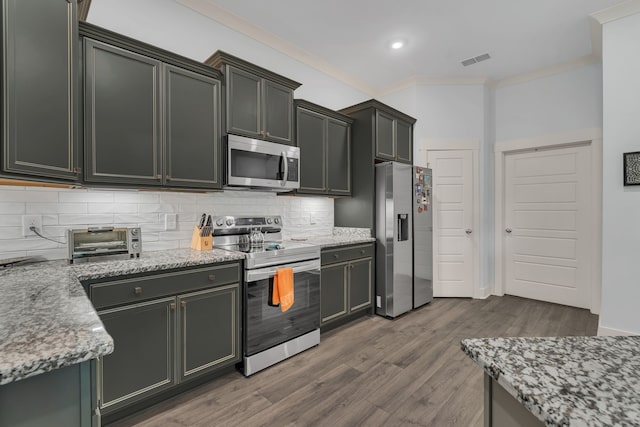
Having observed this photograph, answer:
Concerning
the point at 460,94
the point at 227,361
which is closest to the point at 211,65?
the point at 227,361

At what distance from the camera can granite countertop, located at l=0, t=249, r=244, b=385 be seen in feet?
2.28

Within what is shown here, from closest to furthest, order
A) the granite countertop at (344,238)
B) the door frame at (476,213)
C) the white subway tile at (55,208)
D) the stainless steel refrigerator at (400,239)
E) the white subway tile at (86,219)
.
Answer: the white subway tile at (55,208), the white subway tile at (86,219), the granite countertop at (344,238), the stainless steel refrigerator at (400,239), the door frame at (476,213)

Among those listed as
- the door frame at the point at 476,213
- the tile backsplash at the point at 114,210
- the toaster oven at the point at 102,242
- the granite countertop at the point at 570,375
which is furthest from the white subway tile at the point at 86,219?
the door frame at the point at 476,213

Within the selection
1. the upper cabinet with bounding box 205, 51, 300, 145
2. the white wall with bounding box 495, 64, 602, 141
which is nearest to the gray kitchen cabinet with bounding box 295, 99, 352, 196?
the upper cabinet with bounding box 205, 51, 300, 145

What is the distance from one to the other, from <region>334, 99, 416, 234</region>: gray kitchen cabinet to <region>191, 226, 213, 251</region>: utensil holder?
1.87 meters

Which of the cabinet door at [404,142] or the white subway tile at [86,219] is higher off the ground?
the cabinet door at [404,142]

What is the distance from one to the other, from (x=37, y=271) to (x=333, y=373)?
6.65ft

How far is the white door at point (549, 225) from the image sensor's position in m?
3.86

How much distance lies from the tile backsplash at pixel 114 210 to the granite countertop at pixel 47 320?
0.96 ft

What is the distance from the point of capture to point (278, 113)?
9.60 ft

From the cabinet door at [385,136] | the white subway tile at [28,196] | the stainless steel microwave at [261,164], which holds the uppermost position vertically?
the cabinet door at [385,136]

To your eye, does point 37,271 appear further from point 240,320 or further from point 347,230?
point 347,230

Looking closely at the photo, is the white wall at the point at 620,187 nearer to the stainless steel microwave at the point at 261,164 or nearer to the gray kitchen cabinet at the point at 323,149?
the gray kitchen cabinet at the point at 323,149

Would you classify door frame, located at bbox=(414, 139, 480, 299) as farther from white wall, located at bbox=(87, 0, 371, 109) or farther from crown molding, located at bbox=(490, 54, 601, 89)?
white wall, located at bbox=(87, 0, 371, 109)
